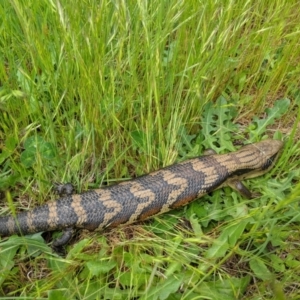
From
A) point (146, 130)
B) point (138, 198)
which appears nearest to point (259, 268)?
point (138, 198)

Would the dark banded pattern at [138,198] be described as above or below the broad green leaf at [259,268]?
above

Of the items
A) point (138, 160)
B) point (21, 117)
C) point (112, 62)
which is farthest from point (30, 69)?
point (138, 160)

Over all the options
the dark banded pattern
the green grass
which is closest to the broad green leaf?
the green grass

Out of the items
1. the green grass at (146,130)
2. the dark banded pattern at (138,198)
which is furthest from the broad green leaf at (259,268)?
the dark banded pattern at (138,198)

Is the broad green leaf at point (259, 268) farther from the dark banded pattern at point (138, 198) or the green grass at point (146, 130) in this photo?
the dark banded pattern at point (138, 198)

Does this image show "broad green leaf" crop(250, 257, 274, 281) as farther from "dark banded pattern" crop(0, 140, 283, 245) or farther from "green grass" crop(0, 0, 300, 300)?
"dark banded pattern" crop(0, 140, 283, 245)

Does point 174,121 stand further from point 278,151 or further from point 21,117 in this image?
point 21,117
